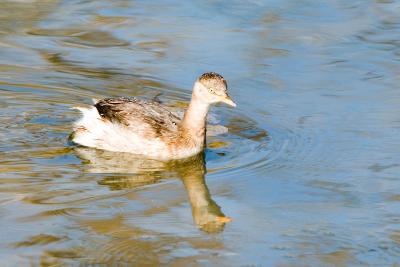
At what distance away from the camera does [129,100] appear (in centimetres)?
1052

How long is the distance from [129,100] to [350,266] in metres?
3.75

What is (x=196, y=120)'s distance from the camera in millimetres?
10406

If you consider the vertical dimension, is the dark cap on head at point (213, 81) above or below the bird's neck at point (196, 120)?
above

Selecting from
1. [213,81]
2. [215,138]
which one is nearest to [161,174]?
[213,81]

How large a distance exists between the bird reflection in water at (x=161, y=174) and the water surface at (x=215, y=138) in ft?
0.08

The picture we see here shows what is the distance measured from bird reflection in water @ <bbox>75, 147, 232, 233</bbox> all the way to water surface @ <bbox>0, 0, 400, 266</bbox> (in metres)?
0.02

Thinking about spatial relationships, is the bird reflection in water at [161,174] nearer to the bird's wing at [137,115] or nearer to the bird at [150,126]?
the bird at [150,126]

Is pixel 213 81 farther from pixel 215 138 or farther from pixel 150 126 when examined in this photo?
pixel 215 138

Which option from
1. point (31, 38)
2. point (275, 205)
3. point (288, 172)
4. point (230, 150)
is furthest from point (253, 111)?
point (31, 38)

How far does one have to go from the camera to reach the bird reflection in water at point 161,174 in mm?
8484

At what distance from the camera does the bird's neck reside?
407 inches

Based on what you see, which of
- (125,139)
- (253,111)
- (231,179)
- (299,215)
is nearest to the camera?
(299,215)

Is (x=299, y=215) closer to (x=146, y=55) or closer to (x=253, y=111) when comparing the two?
(x=253, y=111)

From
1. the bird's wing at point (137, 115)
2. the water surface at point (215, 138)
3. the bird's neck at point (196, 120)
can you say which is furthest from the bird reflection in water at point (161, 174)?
the bird's wing at point (137, 115)
